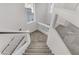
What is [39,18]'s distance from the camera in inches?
63.6

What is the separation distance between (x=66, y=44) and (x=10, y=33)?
76cm

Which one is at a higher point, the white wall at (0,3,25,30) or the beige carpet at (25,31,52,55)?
the white wall at (0,3,25,30)

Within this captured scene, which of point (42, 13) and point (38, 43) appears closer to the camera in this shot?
point (38, 43)

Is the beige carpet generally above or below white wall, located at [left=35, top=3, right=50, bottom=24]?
below

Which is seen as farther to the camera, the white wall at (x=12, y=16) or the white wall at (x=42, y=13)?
the white wall at (x=42, y=13)

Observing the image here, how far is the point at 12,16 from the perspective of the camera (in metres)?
1.41

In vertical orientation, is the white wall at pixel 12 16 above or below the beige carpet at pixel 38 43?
above

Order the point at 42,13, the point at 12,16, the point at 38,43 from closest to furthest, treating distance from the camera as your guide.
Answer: the point at 12,16, the point at 38,43, the point at 42,13

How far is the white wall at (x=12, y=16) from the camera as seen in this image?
4.32ft

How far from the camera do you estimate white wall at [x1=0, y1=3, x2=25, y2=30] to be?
4.32 ft

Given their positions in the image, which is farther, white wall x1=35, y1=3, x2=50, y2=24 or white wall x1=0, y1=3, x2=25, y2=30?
white wall x1=35, y1=3, x2=50, y2=24

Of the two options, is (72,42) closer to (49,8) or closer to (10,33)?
(49,8)

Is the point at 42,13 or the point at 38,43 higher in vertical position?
the point at 42,13
